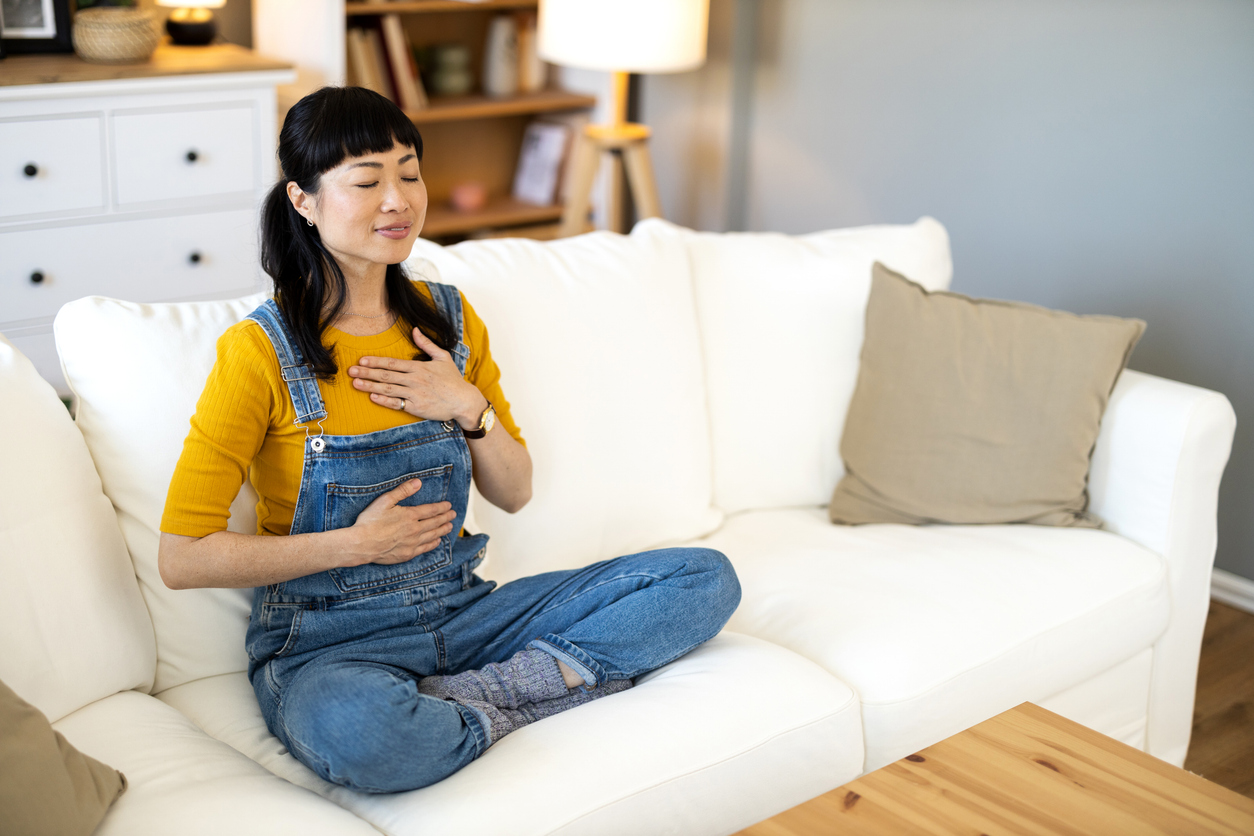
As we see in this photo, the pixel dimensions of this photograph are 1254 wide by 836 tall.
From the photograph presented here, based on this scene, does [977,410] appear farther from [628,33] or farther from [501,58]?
[501,58]

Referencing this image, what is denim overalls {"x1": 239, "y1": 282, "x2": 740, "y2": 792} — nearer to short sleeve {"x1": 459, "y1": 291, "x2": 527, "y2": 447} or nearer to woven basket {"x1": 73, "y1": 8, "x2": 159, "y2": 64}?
short sleeve {"x1": 459, "y1": 291, "x2": 527, "y2": 447}

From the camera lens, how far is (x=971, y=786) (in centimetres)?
113

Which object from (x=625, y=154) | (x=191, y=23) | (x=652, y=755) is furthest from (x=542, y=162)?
(x=652, y=755)

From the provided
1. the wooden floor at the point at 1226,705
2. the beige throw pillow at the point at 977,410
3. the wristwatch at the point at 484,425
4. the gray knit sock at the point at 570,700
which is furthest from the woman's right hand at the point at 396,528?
the wooden floor at the point at 1226,705

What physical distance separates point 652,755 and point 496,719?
0.60ft

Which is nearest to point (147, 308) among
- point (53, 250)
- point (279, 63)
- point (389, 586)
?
point (389, 586)

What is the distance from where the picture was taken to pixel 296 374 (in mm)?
1280

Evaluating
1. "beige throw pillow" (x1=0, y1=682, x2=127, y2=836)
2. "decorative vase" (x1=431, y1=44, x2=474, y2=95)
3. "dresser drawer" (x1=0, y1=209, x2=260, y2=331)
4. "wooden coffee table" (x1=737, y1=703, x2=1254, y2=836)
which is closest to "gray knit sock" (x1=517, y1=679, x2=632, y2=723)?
"wooden coffee table" (x1=737, y1=703, x2=1254, y2=836)

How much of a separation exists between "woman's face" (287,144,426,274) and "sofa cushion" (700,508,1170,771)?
0.75 metres

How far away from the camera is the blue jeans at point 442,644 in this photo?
1.13 meters

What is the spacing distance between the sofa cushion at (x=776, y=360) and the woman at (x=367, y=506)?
1.78 ft

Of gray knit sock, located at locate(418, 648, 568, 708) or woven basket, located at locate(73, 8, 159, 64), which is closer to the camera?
gray knit sock, located at locate(418, 648, 568, 708)

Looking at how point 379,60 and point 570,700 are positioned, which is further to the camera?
point 379,60

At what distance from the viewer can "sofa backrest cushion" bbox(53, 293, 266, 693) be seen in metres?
1.34
